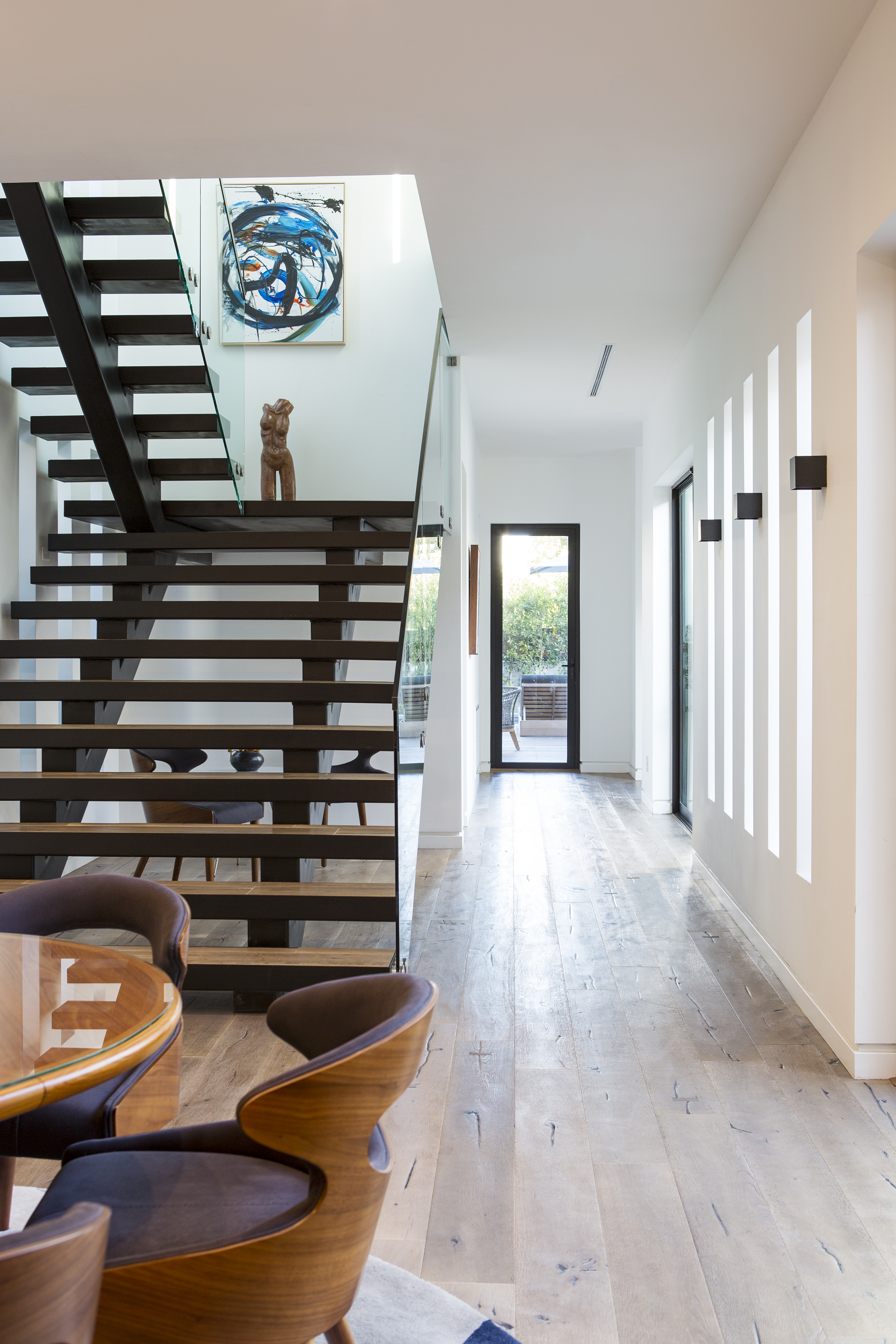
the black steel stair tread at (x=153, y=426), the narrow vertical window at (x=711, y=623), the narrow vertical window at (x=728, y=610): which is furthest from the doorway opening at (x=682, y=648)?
the black steel stair tread at (x=153, y=426)

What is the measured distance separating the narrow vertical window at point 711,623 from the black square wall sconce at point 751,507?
1.09 m

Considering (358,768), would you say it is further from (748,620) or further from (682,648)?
(682,648)

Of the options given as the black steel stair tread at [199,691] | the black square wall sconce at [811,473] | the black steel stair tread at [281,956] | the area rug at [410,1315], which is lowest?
the area rug at [410,1315]

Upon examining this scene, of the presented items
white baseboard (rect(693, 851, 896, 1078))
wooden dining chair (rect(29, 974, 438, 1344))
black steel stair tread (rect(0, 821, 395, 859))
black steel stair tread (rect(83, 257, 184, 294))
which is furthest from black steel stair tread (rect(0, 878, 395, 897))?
black steel stair tread (rect(83, 257, 184, 294))

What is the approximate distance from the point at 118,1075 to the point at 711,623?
4.08m

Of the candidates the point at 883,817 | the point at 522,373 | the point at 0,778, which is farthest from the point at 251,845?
the point at 522,373

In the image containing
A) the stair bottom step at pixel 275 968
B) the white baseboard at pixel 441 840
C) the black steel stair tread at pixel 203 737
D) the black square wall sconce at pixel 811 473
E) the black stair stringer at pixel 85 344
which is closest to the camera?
the black square wall sconce at pixel 811 473

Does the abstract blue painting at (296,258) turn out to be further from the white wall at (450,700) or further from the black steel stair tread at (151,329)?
the black steel stair tread at (151,329)

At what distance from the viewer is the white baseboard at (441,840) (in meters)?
6.11

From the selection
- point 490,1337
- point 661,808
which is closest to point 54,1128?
point 490,1337

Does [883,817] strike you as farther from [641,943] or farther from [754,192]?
[754,192]

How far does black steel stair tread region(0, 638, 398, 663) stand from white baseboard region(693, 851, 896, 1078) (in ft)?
6.19

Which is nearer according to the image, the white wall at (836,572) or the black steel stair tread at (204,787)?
the white wall at (836,572)

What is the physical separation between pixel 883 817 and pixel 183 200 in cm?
384
